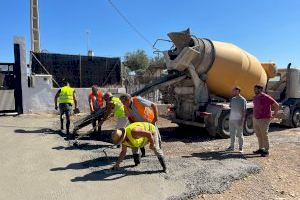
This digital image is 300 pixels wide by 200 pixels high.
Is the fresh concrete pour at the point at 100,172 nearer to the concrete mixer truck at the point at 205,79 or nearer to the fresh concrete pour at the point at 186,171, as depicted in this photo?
the fresh concrete pour at the point at 186,171

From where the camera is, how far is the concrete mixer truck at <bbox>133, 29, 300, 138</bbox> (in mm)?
11133

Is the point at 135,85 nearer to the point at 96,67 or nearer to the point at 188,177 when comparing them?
the point at 96,67

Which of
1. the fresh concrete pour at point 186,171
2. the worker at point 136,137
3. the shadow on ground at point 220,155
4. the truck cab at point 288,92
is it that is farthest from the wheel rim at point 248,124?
the worker at point 136,137

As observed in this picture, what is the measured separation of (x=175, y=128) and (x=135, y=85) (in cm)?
737

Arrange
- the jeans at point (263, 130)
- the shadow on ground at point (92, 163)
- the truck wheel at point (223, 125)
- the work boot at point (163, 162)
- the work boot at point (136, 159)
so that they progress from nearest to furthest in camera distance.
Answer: the work boot at point (163, 162), the shadow on ground at point (92, 163), the work boot at point (136, 159), the jeans at point (263, 130), the truck wheel at point (223, 125)

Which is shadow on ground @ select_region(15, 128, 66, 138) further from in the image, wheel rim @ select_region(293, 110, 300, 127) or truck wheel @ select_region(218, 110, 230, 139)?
wheel rim @ select_region(293, 110, 300, 127)

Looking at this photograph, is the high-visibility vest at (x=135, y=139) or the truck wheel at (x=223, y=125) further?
the truck wheel at (x=223, y=125)

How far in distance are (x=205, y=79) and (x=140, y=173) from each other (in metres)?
5.37

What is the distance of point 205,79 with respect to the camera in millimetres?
11344

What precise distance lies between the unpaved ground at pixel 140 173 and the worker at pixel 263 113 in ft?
1.11

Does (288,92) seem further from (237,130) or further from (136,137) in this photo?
(136,137)

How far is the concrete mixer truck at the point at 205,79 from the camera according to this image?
11.1m

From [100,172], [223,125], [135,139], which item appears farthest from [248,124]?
[100,172]

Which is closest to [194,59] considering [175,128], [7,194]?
[175,128]
